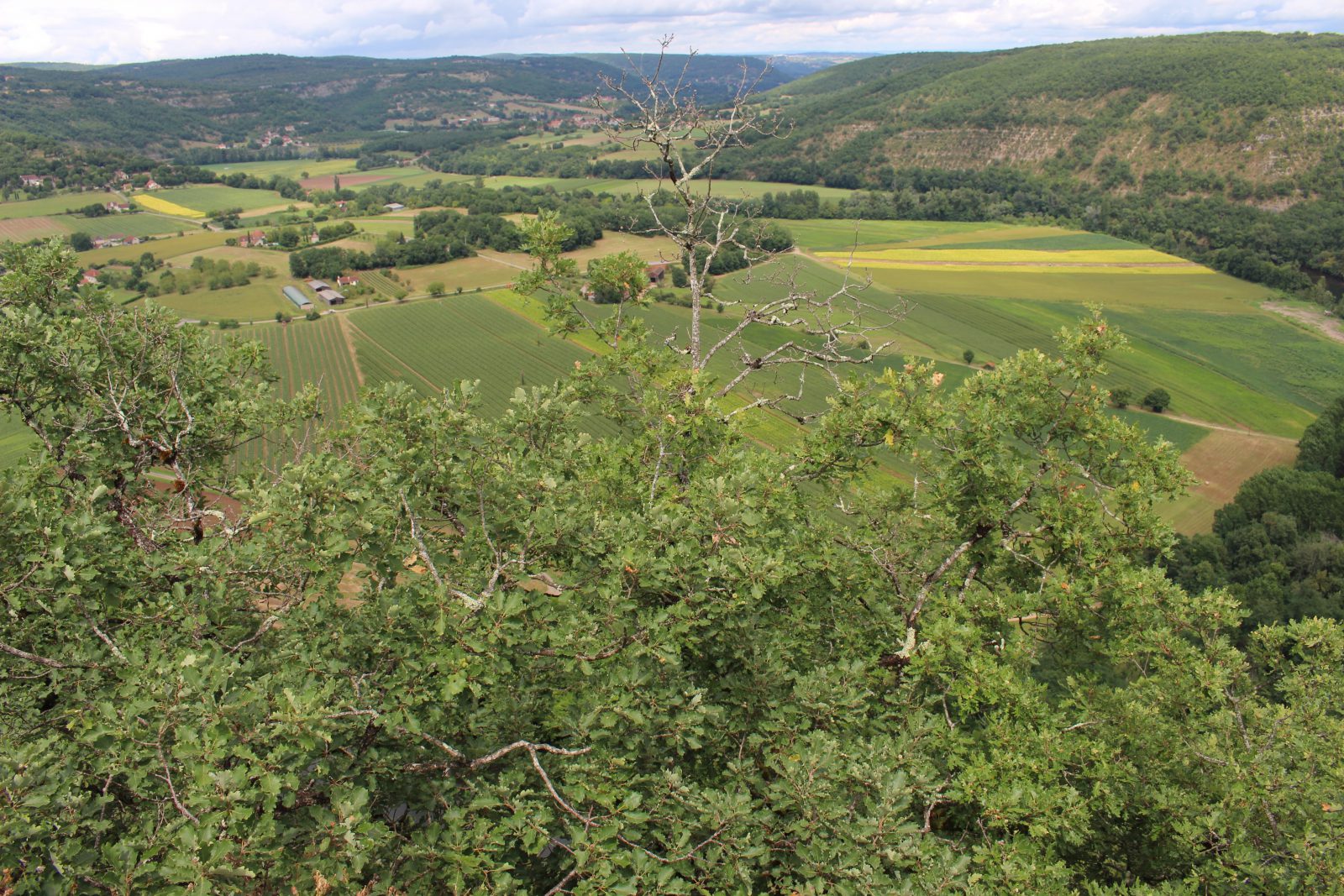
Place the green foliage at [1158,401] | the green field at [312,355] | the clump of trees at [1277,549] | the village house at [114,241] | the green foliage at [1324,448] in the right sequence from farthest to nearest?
the village house at [114,241] < the green foliage at [1158,401] < the green field at [312,355] < the green foliage at [1324,448] < the clump of trees at [1277,549]

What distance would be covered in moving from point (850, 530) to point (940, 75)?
686ft

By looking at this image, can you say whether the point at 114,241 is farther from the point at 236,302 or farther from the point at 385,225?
the point at 236,302

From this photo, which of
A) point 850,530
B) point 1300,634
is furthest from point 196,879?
point 1300,634

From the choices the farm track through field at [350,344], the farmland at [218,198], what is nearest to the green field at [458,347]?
the farm track through field at [350,344]

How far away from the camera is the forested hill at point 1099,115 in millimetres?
114062

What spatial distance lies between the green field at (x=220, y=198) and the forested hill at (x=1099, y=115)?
91.1 m

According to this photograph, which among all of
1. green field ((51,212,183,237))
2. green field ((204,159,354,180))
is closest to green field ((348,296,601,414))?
green field ((51,212,183,237))

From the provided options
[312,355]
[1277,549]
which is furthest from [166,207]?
[1277,549]

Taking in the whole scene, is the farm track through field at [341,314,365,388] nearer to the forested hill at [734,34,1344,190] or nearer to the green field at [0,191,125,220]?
the forested hill at [734,34,1344,190]

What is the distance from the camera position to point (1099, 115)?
139 meters

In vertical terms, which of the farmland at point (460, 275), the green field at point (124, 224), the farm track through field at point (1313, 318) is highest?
the green field at point (124, 224)

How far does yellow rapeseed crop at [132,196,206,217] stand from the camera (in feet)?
397

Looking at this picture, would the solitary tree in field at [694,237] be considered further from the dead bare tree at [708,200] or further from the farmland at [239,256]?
the farmland at [239,256]

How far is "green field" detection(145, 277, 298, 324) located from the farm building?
0.50 metres
